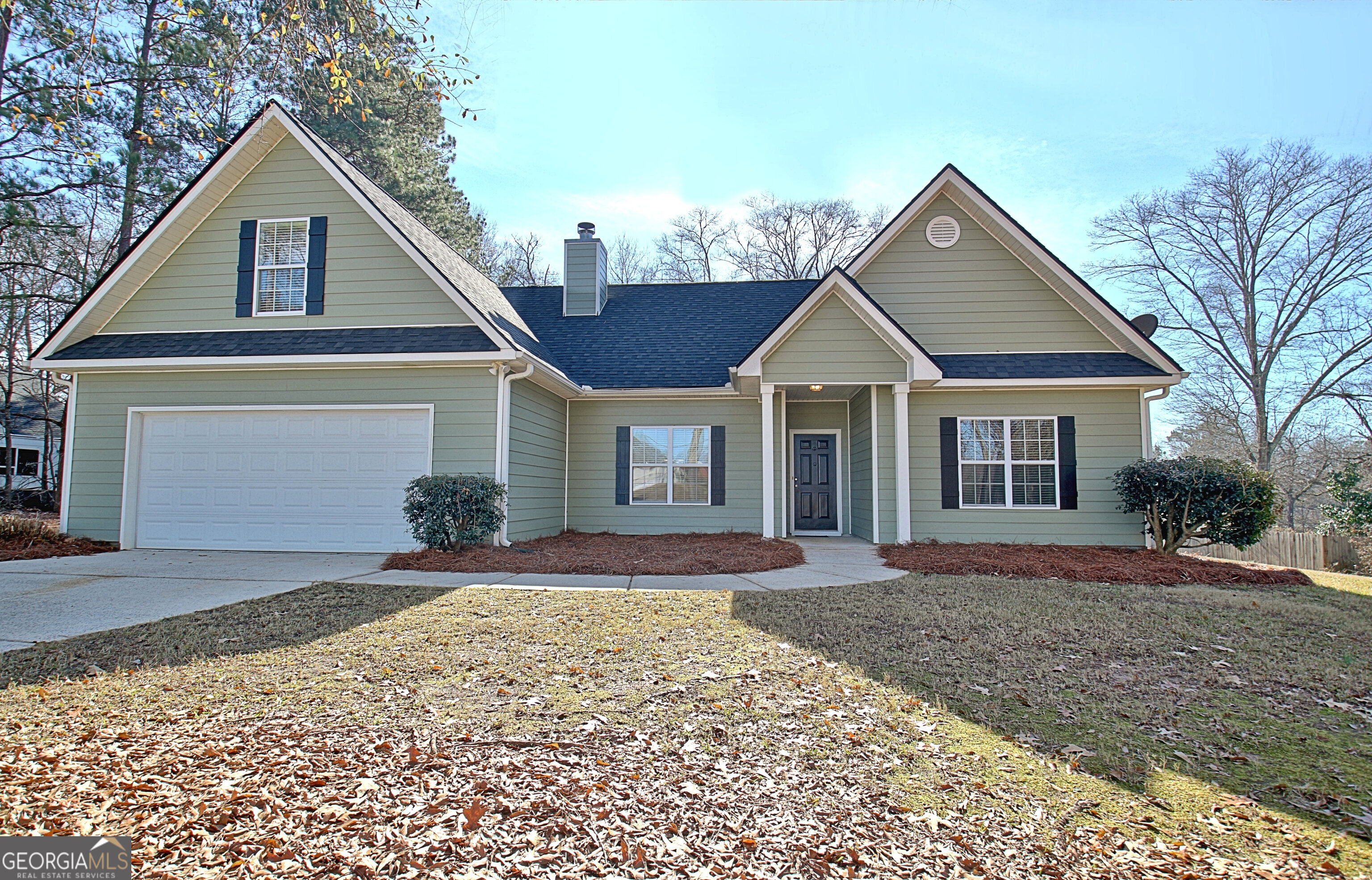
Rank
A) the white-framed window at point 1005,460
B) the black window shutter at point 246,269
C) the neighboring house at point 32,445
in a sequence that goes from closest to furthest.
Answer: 1. the black window shutter at point 246,269
2. the white-framed window at point 1005,460
3. the neighboring house at point 32,445

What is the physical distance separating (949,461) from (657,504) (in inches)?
199

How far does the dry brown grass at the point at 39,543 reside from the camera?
8.90 m

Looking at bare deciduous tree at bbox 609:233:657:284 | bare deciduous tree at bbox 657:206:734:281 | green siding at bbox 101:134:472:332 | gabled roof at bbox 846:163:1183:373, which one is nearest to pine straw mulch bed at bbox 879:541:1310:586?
gabled roof at bbox 846:163:1183:373

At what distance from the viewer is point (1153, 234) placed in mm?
22422

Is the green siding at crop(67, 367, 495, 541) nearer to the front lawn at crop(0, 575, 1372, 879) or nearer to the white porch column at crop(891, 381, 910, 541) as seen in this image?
the front lawn at crop(0, 575, 1372, 879)

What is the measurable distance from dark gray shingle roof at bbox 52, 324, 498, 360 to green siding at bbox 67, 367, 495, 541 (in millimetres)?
339

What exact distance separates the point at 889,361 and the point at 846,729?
26.1ft

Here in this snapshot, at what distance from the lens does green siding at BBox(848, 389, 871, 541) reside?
1121cm

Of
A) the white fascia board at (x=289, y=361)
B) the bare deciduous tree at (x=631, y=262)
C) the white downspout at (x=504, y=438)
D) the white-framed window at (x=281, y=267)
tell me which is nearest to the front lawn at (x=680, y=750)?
the white downspout at (x=504, y=438)

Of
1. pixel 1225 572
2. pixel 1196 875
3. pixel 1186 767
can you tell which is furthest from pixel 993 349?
pixel 1196 875

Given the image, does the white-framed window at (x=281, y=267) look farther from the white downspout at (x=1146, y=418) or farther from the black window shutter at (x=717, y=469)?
the white downspout at (x=1146, y=418)

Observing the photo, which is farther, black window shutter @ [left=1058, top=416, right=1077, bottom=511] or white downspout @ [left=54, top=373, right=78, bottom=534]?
black window shutter @ [left=1058, top=416, right=1077, bottom=511]

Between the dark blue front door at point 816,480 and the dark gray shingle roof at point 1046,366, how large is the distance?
8.99ft

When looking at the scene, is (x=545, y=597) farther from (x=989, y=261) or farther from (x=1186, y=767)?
(x=989, y=261)
